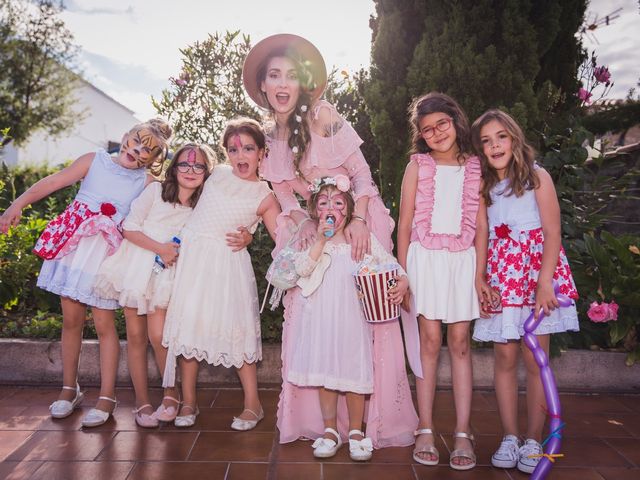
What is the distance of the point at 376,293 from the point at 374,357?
0.52 meters

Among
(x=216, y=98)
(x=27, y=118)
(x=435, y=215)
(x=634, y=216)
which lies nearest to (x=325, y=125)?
(x=435, y=215)

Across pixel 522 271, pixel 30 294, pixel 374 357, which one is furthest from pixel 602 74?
pixel 30 294

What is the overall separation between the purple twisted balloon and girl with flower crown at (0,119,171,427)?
2.25 meters

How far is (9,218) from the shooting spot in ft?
9.93

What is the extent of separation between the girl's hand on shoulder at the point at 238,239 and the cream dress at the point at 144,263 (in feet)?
1.11

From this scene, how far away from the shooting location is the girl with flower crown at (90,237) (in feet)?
10.2

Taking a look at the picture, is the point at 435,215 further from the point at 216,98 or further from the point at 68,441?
the point at 216,98

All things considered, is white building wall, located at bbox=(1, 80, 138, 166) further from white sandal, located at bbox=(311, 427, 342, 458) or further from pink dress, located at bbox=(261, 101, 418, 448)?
white sandal, located at bbox=(311, 427, 342, 458)

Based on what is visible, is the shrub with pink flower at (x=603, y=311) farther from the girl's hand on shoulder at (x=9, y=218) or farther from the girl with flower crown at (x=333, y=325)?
the girl's hand on shoulder at (x=9, y=218)

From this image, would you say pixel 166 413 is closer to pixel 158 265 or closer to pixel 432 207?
pixel 158 265

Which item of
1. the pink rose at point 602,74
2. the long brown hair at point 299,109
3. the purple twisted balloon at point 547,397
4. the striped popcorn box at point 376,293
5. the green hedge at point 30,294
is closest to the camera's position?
the purple twisted balloon at point 547,397

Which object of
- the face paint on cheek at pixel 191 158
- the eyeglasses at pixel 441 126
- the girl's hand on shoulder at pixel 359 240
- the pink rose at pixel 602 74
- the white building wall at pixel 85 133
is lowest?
the girl's hand on shoulder at pixel 359 240

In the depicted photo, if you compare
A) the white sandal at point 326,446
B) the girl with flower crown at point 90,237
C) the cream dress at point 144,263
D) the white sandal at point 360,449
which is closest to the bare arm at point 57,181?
the girl with flower crown at point 90,237

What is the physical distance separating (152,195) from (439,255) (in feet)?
5.47
